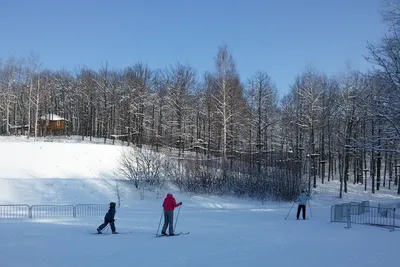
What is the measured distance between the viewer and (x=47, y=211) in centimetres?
2372

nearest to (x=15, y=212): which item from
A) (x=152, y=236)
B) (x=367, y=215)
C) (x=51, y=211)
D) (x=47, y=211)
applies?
(x=47, y=211)

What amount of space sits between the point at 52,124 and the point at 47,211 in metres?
48.6

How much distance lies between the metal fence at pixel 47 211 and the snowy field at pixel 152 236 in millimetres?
1688

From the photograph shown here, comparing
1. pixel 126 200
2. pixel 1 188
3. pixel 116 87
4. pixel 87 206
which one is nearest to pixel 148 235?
pixel 87 206

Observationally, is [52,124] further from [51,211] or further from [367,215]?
[367,215]

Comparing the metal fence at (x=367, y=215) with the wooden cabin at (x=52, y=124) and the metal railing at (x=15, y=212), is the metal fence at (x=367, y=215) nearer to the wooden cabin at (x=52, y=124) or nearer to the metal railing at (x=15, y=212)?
the metal railing at (x=15, y=212)

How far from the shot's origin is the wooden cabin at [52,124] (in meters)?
66.2

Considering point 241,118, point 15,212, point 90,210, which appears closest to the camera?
point 15,212

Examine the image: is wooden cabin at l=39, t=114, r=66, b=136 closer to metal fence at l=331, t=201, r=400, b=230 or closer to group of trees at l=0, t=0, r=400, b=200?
group of trees at l=0, t=0, r=400, b=200

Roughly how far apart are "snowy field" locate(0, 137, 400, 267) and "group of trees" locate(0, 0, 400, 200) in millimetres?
4019

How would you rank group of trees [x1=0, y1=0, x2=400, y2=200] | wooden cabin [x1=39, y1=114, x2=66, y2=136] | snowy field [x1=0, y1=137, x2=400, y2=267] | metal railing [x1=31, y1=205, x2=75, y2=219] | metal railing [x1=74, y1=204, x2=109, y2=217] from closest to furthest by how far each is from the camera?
snowy field [x1=0, y1=137, x2=400, y2=267]
metal railing [x1=31, y1=205, x2=75, y2=219]
metal railing [x1=74, y1=204, x2=109, y2=217]
group of trees [x1=0, y1=0, x2=400, y2=200]
wooden cabin [x1=39, y1=114, x2=66, y2=136]

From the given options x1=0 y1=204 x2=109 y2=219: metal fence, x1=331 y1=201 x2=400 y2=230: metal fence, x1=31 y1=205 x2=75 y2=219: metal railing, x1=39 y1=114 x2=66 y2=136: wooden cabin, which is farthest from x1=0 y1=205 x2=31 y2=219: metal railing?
x1=39 y1=114 x2=66 y2=136: wooden cabin

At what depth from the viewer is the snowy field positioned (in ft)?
37.4

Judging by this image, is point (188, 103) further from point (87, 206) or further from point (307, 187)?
point (87, 206)
